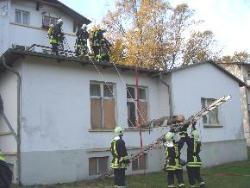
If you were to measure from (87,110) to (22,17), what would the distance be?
453 inches

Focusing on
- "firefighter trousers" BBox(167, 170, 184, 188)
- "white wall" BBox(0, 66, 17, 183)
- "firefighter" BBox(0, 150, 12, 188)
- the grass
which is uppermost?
"white wall" BBox(0, 66, 17, 183)

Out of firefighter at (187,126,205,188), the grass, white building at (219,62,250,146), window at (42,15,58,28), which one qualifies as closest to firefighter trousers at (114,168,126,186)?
the grass

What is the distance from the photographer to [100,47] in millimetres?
17812

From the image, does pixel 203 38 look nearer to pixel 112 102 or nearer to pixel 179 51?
pixel 179 51

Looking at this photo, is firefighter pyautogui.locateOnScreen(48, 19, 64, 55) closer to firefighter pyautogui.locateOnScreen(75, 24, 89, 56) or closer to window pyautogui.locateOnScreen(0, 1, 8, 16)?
firefighter pyautogui.locateOnScreen(75, 24, 89, 56)

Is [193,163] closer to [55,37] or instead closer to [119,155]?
[119,155]

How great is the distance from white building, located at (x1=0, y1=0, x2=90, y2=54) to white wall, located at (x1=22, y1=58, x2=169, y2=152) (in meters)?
8.78

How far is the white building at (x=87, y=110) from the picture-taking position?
13.4m

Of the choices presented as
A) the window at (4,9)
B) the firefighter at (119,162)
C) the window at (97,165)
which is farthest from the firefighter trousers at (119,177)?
the window at (4,9)

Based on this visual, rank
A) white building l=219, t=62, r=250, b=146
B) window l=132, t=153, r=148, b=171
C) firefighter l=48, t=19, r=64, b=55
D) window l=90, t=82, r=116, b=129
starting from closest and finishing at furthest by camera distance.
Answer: window l=90, t=82, r=116, b=129
window l=132, t=153, r=148, b=171
firefighter l=48, t=19, r=64, b=55
white building l=219, t=62, r=250, b=146

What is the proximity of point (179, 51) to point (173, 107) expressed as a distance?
62.0ft

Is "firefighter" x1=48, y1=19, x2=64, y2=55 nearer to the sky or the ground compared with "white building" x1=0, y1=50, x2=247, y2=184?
nearer to the sky

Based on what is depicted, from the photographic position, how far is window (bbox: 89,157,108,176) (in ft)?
49.0

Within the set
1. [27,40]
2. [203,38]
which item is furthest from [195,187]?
[203,38]
